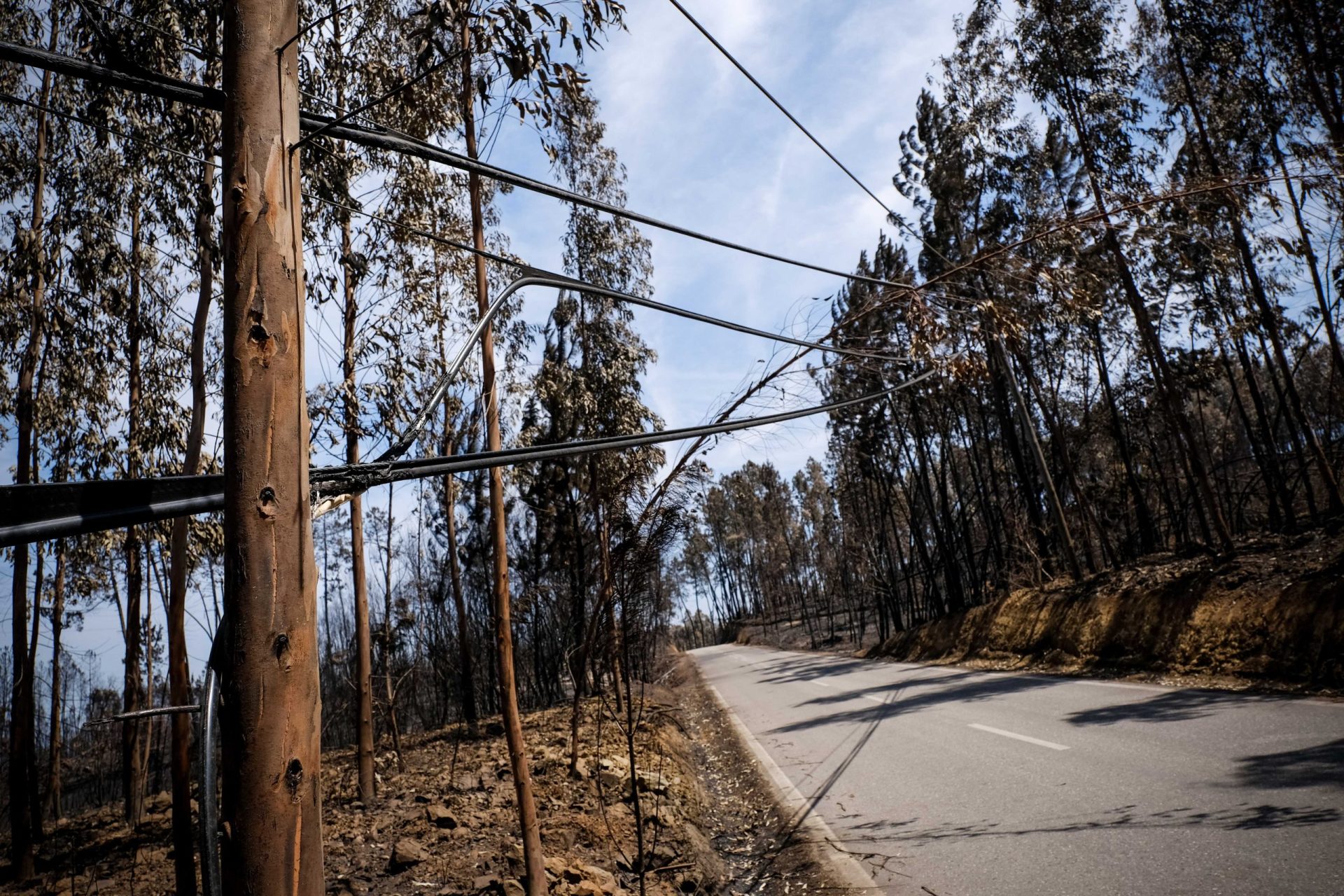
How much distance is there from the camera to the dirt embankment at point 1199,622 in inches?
330

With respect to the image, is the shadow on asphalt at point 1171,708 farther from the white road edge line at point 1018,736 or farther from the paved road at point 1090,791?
the white road edge line at point 1018,736

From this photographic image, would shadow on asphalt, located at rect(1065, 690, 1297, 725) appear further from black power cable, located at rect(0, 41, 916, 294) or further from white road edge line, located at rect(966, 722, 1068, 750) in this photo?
black power cable, located at rect(0, 41, 916, 294)

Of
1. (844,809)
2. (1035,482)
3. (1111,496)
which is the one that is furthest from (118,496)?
(1111,496)

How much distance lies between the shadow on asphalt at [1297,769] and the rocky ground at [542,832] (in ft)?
10.1

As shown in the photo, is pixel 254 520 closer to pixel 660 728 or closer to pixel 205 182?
pixel 205 182

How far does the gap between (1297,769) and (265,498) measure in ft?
21.5

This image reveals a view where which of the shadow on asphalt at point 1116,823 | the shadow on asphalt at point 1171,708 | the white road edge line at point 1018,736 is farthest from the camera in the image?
the shadow on asphalt at point 1171,708

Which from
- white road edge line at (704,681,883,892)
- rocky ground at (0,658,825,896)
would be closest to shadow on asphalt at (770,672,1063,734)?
white road edge line at (704,681,883,892)

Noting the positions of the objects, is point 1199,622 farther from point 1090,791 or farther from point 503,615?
point 503,615

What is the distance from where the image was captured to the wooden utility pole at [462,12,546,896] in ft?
16.5

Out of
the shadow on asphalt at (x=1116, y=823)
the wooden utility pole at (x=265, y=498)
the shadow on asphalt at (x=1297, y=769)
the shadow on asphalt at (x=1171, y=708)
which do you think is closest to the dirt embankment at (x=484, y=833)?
the shadow on asphalt at (x=1116, y=823)

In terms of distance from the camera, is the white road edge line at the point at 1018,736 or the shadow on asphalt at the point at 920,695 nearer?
the white road edge line at the point at 1018,736

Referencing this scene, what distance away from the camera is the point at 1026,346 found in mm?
21000

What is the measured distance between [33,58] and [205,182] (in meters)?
5.17
